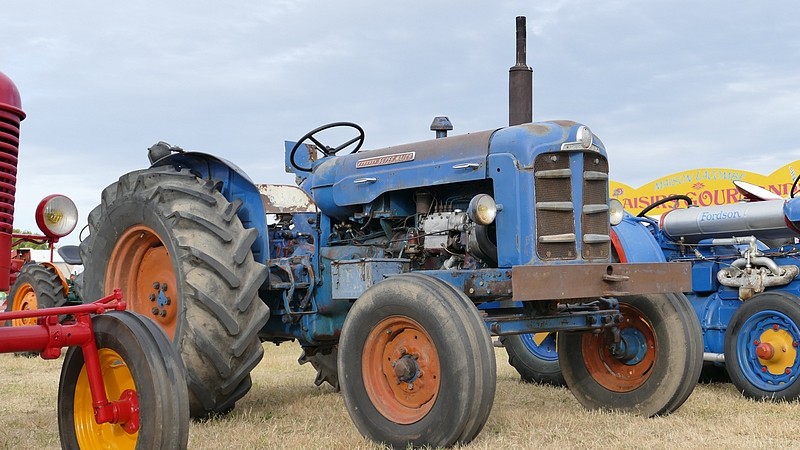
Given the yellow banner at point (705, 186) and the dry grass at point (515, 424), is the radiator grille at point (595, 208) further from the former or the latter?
the yellow banner at point (705, 186)

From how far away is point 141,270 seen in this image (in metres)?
5.65

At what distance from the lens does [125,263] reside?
566 centimetres

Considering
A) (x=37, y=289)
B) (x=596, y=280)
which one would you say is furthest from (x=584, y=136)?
(x=37, y=289)

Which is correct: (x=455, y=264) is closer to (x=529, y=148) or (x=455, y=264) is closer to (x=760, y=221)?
(x=529, y=148)

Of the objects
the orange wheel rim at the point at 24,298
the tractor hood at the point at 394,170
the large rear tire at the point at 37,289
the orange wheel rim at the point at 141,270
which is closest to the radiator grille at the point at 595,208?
the tractor hood at the point at 394,170

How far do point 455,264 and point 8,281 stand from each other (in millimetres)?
2456

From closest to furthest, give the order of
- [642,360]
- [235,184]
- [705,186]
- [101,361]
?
[101,361], [642,360], [235,184], [705,186]

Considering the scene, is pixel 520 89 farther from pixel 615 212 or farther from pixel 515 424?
pixel 515 424

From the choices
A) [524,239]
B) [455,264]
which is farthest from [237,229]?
[524,239]

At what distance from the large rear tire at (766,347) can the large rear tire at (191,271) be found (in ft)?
11.7

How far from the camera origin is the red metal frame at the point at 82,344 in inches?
128

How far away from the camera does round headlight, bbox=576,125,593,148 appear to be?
4.87m

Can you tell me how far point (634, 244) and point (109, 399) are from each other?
4780 millimetres

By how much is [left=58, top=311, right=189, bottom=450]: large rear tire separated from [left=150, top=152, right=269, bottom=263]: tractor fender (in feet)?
6.62
